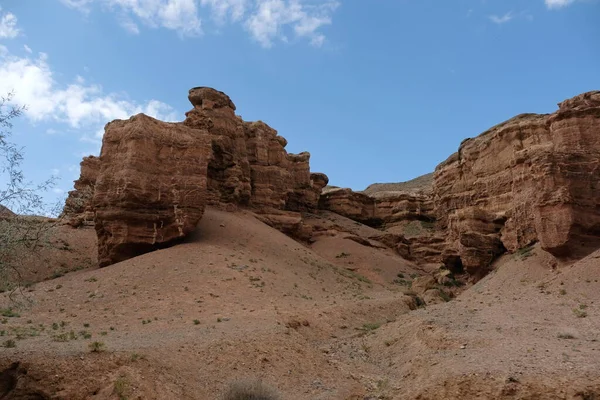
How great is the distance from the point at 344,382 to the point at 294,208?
40.5 metres

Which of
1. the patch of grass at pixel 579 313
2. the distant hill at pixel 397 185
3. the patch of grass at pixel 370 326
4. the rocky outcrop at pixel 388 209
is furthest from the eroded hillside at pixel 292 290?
the distant hill at pixel 397 185

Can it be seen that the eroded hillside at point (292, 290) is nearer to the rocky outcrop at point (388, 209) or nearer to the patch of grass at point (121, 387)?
the patch of grass at point (121, 387)

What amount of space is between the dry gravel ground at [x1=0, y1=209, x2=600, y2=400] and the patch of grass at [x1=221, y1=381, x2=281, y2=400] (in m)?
0.69

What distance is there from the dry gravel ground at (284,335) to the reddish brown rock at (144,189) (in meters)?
1.97

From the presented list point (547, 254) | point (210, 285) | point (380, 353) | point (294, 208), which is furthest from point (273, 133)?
point (380, 353)

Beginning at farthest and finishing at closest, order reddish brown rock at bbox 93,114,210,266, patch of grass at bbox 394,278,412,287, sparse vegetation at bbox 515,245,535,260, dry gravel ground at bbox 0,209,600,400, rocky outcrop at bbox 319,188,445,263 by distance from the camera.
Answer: rocky outcrop at bbox 319,188,445,263
patch of grass at bbox 394,278,412,287
reddish brown rock at bbox 93,114,210,266
sparse vegetation at bbox 515,245,535,260
dry gravel ground at bbox 0,209,600,400

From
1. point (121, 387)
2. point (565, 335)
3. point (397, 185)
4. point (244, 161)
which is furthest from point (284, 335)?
point (397, 185)

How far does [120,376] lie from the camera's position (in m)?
10.9

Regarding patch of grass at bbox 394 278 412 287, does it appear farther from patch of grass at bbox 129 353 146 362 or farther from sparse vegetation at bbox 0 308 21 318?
patch of grass at bbox 129 353 146 362

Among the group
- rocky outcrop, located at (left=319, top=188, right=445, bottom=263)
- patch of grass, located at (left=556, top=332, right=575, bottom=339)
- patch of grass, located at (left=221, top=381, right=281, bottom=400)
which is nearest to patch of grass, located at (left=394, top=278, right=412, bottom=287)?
rocky outcrop, located at (left=319, top=188, right=445, bottom=263)

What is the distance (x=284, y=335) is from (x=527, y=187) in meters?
14.6

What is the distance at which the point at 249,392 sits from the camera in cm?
1080

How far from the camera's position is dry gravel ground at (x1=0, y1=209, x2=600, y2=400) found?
10.7m

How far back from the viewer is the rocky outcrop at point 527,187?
1980 centimetres
